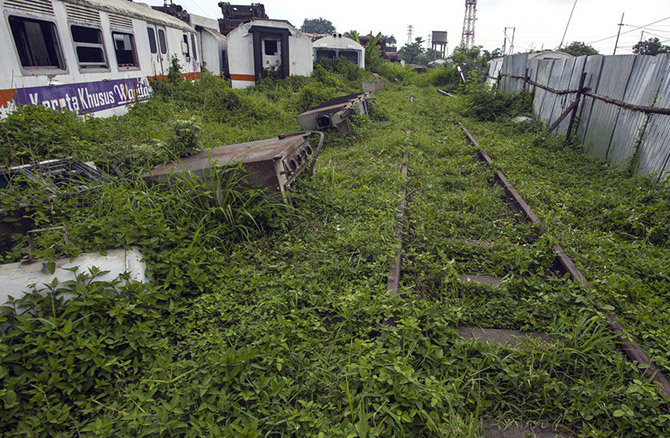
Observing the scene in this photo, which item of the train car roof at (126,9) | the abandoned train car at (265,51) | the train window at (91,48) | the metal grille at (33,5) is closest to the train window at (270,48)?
the abandoned train car at (265,51)

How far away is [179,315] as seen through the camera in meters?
2.78

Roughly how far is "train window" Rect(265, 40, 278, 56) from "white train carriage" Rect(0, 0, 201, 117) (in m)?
5.71

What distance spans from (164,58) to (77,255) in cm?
1229

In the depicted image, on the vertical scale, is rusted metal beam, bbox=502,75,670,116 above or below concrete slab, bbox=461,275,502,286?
above

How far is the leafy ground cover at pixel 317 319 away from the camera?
1957 millimetres

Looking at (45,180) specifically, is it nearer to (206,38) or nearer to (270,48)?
(270,48)

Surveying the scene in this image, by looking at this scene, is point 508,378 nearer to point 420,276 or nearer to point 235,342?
point 420,276

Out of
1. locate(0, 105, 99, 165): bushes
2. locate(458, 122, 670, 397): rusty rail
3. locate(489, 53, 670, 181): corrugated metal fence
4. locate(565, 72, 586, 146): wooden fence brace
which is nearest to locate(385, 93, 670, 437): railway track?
locate(458, 122, 670, 397): rusty rail

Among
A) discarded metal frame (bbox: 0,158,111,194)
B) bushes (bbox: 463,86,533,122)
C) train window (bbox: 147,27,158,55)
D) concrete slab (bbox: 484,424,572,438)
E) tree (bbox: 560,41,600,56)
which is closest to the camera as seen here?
concrete slab (bbox: 484,424,572,438)

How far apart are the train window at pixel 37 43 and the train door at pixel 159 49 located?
13.1ft

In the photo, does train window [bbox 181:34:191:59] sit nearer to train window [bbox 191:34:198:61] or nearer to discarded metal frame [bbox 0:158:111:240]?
train window [bbox 191:34:198:61]

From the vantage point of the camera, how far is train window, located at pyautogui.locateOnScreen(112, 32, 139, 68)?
9526mm

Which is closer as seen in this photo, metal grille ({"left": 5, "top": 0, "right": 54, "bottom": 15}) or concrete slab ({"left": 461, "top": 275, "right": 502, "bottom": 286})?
concrete slab ({"left": 461, "top": 275, "right": 502, "bottom": 286})

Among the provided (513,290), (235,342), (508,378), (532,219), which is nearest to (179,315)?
(235,342)
